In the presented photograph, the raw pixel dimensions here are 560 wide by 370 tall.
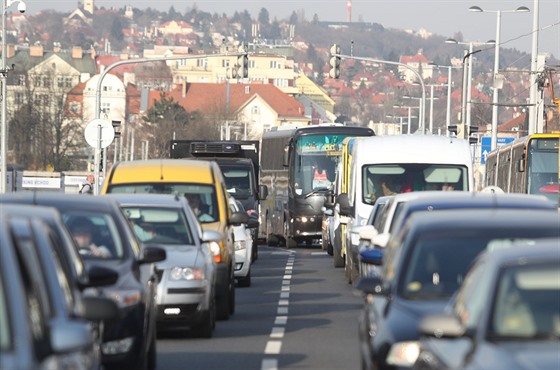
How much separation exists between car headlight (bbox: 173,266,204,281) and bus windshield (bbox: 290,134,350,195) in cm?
3141

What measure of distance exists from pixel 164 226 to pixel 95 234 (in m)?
4.24

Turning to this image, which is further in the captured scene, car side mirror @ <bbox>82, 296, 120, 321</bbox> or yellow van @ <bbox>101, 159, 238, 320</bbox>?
yellow van @ <bbox>101, 159, 238, 320</bbox>

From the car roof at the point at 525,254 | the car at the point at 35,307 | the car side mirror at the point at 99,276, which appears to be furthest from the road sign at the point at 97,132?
the car roof at the point at 525,254

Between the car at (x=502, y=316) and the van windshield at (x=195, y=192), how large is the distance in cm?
1257

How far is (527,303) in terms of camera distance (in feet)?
29.1

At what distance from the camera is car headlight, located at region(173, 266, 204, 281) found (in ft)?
58.6

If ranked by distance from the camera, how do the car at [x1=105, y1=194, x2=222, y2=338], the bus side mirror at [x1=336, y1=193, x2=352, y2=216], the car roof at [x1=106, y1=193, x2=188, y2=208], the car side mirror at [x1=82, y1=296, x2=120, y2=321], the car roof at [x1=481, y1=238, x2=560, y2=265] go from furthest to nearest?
the bus side mirror at [x1=336, y1=193, x2=352, y2=216] → the car roof at [x1=106, y1=193, x2=188, y2=208] → the car at [x1=105, y1=194, x2=222, y2=338] → the car side mirror at [x1=82, y1=296, x2=120, y2=321] → the car roof at [x1=481, y1=238, x2=560, y2=265]

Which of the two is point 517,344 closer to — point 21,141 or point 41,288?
point 41,288

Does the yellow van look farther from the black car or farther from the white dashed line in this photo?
the black car

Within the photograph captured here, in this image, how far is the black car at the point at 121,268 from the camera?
13.2m

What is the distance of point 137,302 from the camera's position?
13438mm

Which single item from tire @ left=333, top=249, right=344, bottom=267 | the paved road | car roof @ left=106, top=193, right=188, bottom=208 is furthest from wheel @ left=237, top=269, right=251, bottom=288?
car roof @ left=106, top=193, right=188, bottom=208

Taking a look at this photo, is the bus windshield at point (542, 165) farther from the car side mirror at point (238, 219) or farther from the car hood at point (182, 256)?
the car hood at point (182, 256)

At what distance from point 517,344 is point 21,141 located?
362 ft
